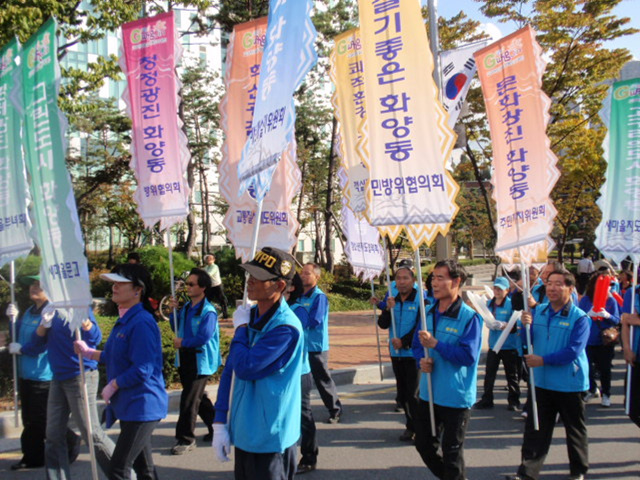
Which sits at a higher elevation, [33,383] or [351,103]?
[351,103]

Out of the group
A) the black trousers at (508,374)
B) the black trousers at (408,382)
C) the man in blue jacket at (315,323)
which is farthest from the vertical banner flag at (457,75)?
the black trousers at (408,382)

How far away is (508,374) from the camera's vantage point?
8008 mm

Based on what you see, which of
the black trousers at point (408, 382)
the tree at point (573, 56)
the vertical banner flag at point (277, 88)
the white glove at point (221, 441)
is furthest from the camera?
the tree at point (573, 56)

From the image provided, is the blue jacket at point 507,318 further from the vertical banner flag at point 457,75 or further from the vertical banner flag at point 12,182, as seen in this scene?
the vertical banner flag at point 12,182

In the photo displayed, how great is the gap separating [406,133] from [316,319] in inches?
101

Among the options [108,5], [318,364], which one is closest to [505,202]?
[318,364]

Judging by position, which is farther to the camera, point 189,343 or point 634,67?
point 634,67

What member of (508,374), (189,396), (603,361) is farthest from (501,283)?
(189,396)

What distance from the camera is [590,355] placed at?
8.40 meters

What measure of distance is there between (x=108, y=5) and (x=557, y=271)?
11.5 meters

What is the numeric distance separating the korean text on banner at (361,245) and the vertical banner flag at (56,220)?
14.7 feet

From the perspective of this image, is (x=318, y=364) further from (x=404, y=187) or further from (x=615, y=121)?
(x=615, y=121)

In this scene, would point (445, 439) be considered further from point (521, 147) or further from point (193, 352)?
point (521, 147)

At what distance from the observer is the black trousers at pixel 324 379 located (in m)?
6.76
